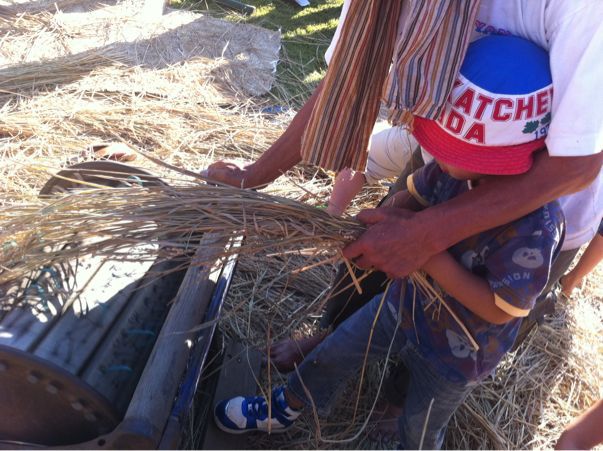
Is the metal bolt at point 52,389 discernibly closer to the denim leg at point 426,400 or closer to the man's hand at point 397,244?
the man's hand at point 397,244

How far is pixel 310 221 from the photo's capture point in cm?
167

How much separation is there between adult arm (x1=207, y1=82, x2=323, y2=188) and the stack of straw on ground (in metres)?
0.16

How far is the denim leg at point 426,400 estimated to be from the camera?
1.82 metres

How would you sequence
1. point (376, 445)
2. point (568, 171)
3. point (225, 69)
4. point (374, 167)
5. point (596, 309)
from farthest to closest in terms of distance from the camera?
point (225, 69) → point (596, 309) → point (374, 167) → point (376, 445) → point (568, 171)

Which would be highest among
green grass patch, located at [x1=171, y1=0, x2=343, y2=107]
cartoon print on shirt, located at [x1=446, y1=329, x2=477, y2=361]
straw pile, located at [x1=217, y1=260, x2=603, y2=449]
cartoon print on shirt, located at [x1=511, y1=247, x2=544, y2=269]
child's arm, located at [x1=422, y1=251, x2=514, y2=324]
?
cartoon print on shirt, located at [x1=511, y1=247, x2=544, y2=269]

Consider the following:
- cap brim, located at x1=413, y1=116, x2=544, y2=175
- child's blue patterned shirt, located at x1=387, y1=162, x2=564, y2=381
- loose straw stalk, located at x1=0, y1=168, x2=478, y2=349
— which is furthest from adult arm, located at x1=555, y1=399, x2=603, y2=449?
cap brim, located at x1=413, y1=116, x2=544, y2=175

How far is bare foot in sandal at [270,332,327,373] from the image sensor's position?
95.3 inches

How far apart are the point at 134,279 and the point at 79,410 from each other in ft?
1.38

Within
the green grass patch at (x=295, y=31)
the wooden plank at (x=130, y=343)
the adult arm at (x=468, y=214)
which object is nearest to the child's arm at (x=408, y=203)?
the adult arm at (x=468, y=214)

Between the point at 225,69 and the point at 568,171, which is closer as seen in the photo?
the point at 568,171

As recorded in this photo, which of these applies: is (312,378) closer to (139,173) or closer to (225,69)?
(139,173)

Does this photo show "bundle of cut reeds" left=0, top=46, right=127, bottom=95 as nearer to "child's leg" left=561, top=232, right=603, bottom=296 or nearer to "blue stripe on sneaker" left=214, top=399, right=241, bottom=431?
"blue stripe on sneaker" left=214, top=399, right=241, bottom=431

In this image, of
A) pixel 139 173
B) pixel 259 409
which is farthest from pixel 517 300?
pixel 139 173

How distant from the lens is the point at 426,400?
186 centimetres
